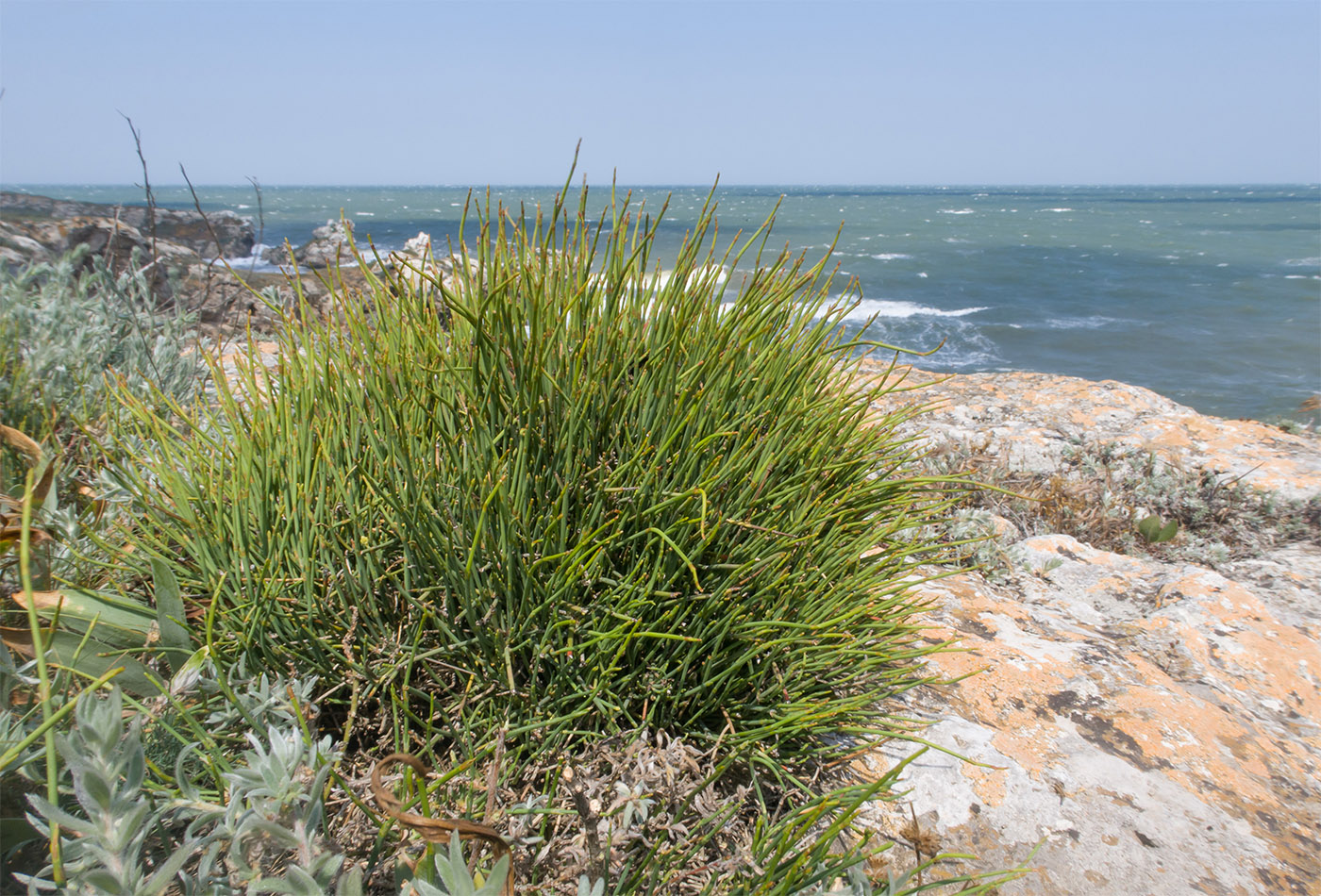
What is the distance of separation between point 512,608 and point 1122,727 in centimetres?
169

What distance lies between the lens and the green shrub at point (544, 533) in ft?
4.53

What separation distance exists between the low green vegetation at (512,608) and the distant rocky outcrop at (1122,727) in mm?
182

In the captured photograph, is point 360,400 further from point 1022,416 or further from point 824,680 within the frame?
point 1022,416

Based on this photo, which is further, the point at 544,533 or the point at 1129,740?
Result: the point at 1129,740

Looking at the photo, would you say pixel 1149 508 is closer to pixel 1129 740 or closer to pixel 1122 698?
pixel 1122 698

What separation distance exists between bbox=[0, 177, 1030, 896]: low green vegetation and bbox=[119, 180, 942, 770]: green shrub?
1 centimetres

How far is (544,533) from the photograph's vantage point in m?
1.38

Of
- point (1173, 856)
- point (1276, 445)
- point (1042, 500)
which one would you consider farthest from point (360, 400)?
point (1276, 445)

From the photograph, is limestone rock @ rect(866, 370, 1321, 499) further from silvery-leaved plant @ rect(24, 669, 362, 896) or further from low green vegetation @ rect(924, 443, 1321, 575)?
silvery-leaved plant @ rect(24, 669, 362, 896)

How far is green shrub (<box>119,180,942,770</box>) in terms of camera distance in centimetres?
138

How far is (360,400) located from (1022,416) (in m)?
4.83

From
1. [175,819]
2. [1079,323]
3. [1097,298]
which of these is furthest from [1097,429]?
[1097,298]

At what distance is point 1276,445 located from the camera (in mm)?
4488

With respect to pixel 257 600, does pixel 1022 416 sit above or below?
below
